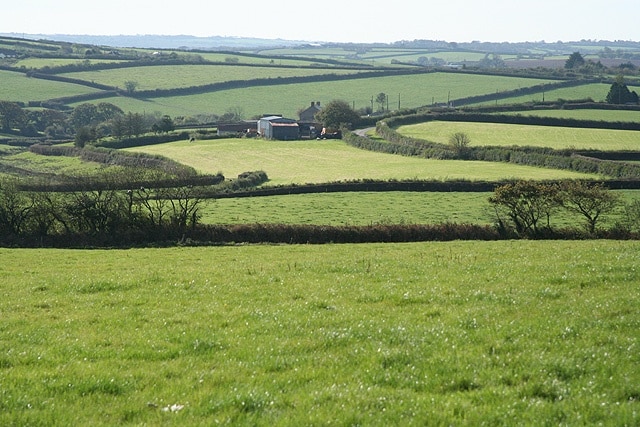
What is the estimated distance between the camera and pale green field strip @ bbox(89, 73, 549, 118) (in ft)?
558

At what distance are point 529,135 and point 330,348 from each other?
101 metres

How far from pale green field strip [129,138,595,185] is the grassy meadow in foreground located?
55795 millimetres

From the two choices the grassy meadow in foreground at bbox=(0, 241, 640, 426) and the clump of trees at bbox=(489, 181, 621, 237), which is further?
the clump of trees at bbox=(489, 181, 621, 237)

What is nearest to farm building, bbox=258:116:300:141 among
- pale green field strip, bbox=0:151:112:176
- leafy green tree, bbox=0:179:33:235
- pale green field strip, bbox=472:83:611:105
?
pale green field strip, bbox=0:151:112:176

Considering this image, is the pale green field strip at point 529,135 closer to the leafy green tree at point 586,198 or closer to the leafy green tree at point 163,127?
the leafy green tree at point 163,127

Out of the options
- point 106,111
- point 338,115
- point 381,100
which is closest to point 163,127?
point 106,111

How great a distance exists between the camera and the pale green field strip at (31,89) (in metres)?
165

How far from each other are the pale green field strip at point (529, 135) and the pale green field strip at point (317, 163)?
41.1ft

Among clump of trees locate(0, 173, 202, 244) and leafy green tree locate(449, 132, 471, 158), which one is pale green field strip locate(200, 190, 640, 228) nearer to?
clump of trees locate(0, 173, 202, 244)

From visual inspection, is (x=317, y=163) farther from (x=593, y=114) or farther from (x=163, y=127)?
(x=593, y=114)

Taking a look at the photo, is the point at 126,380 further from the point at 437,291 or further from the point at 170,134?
the point at 170,134

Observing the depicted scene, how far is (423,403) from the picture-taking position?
984cm

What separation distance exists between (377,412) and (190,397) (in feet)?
9.20

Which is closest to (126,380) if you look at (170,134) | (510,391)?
(510,391)
